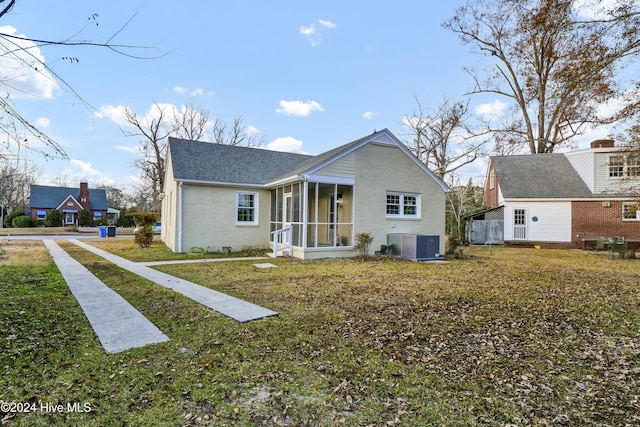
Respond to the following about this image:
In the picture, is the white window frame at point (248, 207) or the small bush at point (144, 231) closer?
the white window frame at point (248, 207)

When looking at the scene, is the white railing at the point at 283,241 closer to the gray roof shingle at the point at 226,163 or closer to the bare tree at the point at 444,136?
the gray roof shingle at the point at 226,163

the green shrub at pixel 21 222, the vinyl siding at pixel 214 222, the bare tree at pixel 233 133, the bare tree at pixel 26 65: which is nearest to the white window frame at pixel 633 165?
the bare tree at pixel 26 65

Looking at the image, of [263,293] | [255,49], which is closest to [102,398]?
[263,293]

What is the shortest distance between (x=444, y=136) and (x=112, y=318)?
28.3 meters

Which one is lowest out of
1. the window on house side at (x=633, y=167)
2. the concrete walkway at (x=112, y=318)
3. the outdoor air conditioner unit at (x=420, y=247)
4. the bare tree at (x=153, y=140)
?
the concrete walkway at (x=112, y=318)

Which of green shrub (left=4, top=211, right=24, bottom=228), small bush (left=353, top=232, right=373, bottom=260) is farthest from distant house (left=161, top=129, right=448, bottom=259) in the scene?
green shrub (left=4, top=211, right=24, bottom=228)

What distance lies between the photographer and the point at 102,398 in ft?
9.17

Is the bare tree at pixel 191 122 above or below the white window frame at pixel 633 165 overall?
above

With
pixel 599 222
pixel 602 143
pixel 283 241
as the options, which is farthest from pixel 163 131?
pixel 602 143

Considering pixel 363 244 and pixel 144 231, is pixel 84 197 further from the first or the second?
pixel 363 244

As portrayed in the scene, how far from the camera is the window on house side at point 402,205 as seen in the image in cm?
1430

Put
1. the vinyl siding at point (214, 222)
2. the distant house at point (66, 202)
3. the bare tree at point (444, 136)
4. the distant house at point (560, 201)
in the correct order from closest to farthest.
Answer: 1. the vinyl siding at point (214, 222)
2. the distant house at point (560, 201)
3. the bare tree at point (444, 136)
4. the distant house at point (66, 202)

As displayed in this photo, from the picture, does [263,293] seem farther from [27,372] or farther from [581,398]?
[581,398]

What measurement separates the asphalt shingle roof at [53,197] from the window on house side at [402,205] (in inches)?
1908
